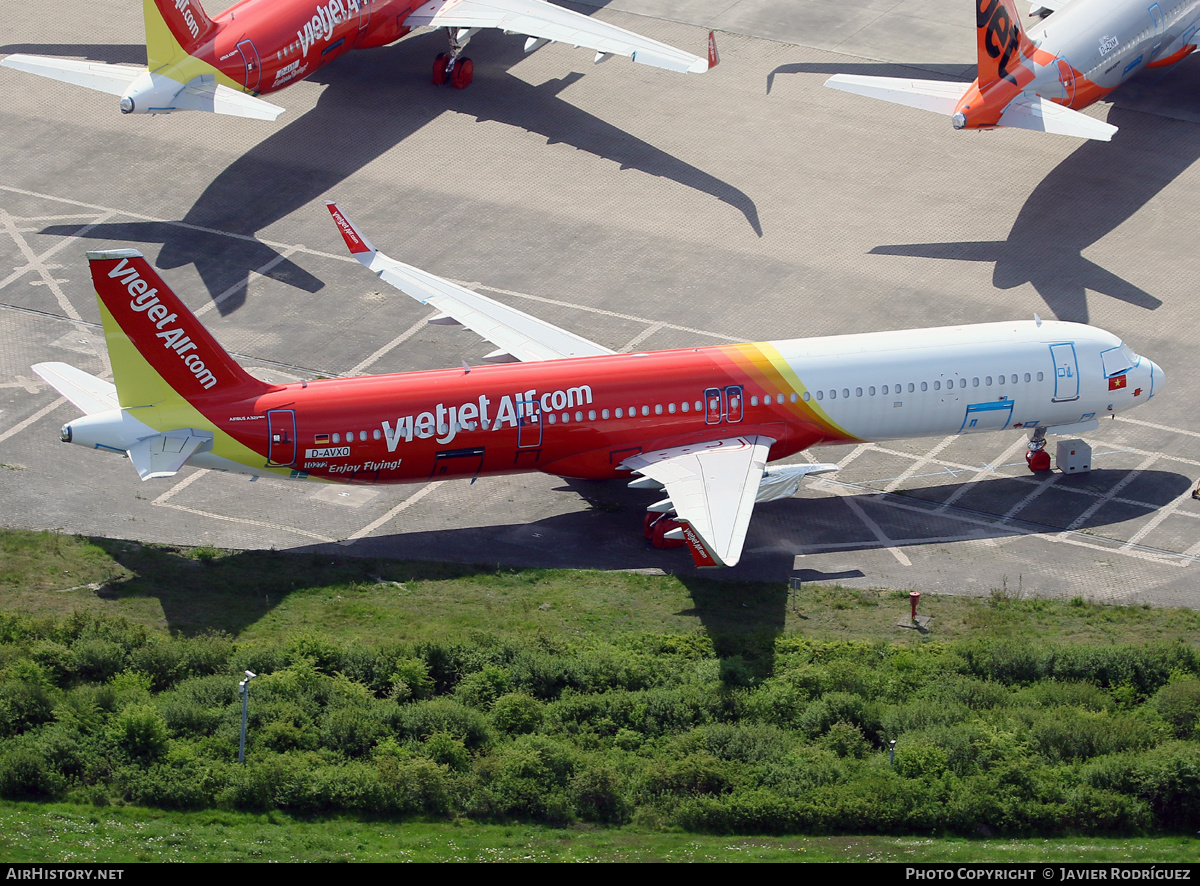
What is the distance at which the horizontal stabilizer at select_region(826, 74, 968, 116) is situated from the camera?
66875 mm

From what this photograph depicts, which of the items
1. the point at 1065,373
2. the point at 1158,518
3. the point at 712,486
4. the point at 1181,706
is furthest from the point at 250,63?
the point at 1181,706

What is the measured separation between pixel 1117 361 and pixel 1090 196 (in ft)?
57.2

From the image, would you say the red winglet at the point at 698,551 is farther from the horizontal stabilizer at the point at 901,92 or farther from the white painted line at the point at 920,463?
the horizontal stabilizer at the point at 901,92

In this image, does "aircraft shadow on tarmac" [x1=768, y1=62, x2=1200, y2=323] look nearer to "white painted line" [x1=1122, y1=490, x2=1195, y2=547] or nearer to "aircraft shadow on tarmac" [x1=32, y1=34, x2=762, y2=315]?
"white painted line" [x1=1122, y1=490, x2=1195, y2=547]

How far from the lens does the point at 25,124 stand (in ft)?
245

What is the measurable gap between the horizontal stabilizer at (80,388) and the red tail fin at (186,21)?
22277 mm

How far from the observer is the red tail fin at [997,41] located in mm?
66250

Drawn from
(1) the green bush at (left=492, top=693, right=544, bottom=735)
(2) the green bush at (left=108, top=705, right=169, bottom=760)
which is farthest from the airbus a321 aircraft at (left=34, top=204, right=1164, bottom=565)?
(2) the green bush at (left=108, top=705, right=169, bottom=760)

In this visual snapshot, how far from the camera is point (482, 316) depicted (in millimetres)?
57188

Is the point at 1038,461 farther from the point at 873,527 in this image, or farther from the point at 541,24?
the point at 541,24

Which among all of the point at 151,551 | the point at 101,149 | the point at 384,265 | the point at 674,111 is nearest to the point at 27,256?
the point at 101,149

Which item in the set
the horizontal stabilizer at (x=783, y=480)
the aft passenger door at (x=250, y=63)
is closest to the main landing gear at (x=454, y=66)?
the aft passenger door at (x=250, y=63)

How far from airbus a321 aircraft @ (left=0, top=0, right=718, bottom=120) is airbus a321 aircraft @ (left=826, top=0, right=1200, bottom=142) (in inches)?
396

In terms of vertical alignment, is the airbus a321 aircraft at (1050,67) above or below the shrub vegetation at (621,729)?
above
